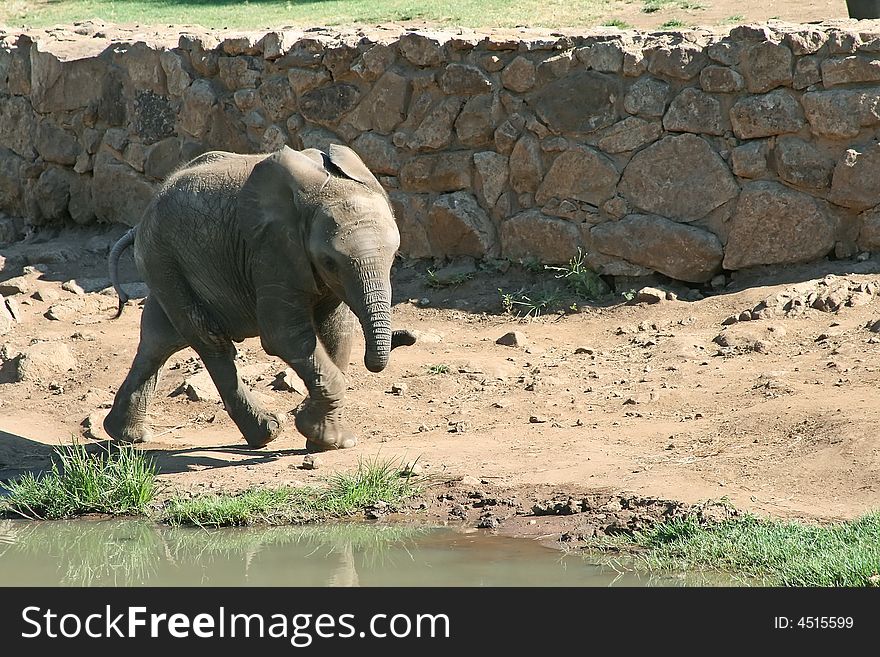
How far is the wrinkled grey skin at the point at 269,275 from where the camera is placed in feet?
21.5

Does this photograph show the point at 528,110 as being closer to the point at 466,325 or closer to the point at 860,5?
the point at 466,325

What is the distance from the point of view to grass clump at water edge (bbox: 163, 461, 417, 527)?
6219 mm

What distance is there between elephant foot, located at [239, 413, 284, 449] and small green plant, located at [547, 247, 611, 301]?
322cm

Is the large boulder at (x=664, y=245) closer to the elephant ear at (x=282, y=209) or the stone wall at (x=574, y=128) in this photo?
the stone wall at (x=574, y=128)

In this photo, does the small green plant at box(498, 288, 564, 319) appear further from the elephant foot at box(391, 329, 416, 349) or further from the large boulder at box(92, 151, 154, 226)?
the large boulder at box(92, 151, 154, 226)

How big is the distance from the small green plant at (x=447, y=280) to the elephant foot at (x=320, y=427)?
3.11m

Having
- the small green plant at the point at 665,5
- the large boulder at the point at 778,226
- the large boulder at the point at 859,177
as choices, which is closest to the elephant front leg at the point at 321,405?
the large boulder at the point at 778,226

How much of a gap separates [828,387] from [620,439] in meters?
1.29

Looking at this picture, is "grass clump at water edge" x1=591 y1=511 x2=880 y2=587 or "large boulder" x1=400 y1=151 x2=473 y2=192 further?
"large boulder" x1=400 y1=151 x2=473 y2=192

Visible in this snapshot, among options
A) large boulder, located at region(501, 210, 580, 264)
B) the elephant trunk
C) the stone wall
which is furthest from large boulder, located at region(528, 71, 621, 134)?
the elephant trunk

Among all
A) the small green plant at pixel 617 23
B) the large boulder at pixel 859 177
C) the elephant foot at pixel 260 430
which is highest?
the small green plant at pixel 617 23

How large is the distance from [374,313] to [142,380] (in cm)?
199

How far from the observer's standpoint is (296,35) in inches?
431

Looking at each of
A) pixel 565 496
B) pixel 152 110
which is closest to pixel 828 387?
pixel 565 496
